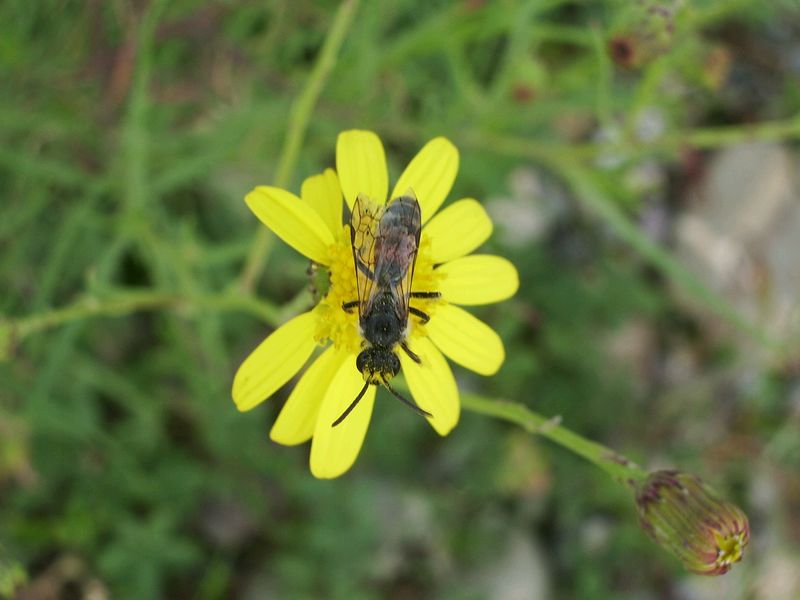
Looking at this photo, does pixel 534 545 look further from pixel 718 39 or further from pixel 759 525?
pixel 718 39

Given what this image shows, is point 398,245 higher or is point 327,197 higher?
point 327,197

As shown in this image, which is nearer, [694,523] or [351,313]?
[694,523]

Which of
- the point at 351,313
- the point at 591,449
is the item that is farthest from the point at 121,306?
the point at 591,449

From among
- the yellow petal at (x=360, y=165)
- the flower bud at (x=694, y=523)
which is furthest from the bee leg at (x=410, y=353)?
the flower bud at (x=694, y=523)

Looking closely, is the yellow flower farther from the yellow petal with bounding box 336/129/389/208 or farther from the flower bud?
the flower bud

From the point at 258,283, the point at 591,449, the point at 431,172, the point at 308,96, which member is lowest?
the point at 591,449

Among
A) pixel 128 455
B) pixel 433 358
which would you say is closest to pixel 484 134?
pixel 433 358

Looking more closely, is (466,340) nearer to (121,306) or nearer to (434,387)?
(434,387)

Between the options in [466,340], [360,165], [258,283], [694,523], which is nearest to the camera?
[694,523]

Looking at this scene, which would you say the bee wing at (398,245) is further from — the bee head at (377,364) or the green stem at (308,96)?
the green stem at (308,96)
